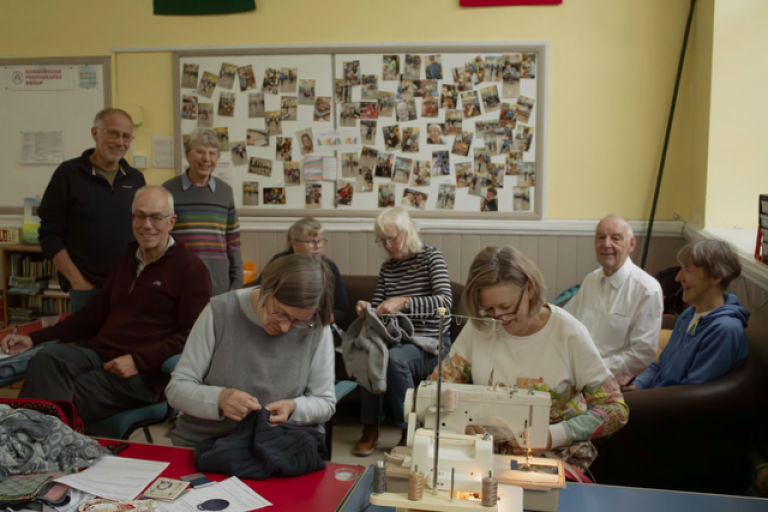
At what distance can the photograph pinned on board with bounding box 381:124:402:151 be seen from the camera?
12.9 ft

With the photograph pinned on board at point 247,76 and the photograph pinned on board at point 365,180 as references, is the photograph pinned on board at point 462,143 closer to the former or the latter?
the photograph pinned on board at point 365,180

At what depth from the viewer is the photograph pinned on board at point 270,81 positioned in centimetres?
400

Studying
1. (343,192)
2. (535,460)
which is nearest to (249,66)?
(343,192)

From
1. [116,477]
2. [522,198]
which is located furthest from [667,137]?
[116,477]

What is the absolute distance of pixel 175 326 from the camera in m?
2.41

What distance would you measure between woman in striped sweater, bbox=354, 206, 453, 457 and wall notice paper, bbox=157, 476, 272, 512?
1.63 metres

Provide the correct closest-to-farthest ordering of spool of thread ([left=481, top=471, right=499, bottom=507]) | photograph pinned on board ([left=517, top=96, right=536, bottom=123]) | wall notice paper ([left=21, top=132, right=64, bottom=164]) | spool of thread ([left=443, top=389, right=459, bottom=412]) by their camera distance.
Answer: spool of thread ([left=481, top=471, right=499, bottom=507]), spool of thread ([left=443, top=389, right=459, bottom=412]), photograph pinned on board ([left=517, top=96, right=536, bottom=123]), wall notice paper ([left=21, top=132, right=64, bottom=164])

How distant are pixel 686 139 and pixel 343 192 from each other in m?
2.18

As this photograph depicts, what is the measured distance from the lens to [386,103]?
393 centimetres

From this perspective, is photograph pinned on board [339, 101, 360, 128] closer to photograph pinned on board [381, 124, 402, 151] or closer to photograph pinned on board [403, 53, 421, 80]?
photograph pinned on board [381, 124, 402, 151]

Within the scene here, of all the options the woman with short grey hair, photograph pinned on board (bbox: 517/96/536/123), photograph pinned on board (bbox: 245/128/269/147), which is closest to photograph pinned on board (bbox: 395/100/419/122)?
photograph pinned on board (bbox: 517/96/536/123)

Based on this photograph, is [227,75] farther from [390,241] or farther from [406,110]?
[390,241]

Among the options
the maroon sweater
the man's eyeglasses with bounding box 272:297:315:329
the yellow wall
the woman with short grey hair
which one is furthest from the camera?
the yellow wall

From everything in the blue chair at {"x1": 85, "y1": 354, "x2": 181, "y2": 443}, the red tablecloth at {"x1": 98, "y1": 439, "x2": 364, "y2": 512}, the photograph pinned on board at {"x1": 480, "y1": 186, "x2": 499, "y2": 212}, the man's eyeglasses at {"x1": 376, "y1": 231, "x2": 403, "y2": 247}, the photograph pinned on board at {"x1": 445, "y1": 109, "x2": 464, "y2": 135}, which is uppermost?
the photograph pinned on board at {"x1": 445, "y1": 109, "x2": 464, "y2": 135}
